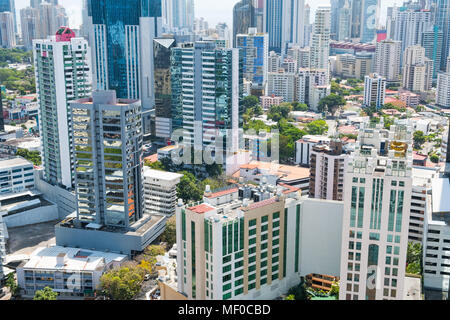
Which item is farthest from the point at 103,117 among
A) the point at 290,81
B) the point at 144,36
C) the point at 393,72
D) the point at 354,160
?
the point at 393,72

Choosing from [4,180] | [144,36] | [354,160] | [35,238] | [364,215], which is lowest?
[35,238]

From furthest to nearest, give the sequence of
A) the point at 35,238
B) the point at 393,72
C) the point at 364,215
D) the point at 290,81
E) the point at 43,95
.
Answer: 1. the point at 393,72
2. the point at 290,81
3. the point at 43,95
4. the point at 35,238
5. the point at 364,215

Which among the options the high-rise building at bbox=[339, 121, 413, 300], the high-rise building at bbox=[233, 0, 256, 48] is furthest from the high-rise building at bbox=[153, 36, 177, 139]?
the high-rise building at bbox=[233, 0, 256, 48]

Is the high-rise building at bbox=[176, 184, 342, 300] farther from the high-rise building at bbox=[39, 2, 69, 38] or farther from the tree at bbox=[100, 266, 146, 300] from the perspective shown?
the high-rise building at bbox=[39, 2, 69, 38]

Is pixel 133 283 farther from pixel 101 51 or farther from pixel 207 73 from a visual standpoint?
pixel 101 51

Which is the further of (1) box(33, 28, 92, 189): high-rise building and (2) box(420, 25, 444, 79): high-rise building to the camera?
(2) box(420, 25, 444, 79): high-rise building

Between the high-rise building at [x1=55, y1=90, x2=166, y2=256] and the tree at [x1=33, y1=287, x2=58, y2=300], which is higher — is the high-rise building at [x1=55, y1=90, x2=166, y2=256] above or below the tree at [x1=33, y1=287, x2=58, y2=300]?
above
